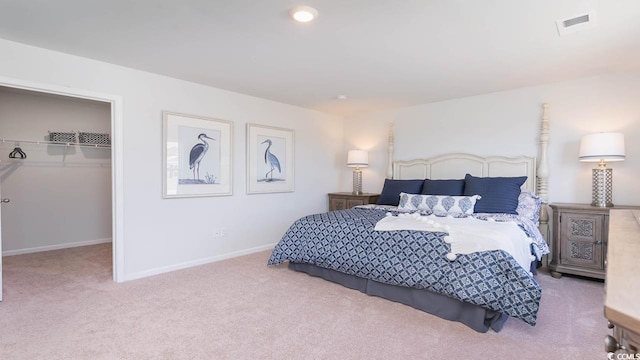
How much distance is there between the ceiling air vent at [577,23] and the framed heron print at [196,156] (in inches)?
136

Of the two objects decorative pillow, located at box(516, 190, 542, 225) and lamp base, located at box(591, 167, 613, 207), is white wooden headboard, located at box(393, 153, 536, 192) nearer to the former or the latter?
decorative pillow, located at box(516, 190, 542, 225)

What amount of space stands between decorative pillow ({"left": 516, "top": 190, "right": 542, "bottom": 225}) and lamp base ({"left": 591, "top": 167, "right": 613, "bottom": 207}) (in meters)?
0.49

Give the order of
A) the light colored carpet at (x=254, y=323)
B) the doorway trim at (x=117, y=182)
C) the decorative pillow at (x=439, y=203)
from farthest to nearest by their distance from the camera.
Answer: the decorative pillow at (x=439, y=203) < the doorway trim at (x=117, y=182) < the light colored carpet at (x=254, y=323)

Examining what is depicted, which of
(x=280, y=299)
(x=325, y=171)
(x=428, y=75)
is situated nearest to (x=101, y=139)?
(x=325, y=171)

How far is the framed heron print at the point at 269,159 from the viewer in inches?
177

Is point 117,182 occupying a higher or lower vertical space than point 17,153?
lower

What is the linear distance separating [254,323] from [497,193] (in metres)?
2.85

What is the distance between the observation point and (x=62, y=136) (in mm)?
4801

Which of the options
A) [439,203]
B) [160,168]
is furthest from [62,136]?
[439,203]

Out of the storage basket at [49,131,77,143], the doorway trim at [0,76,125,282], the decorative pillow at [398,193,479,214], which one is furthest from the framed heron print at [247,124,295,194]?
the storage basket at [49,131,77,143]

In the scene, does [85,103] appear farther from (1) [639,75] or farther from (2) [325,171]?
(1) [639,75]

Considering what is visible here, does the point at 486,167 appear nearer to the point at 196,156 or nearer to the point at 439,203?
the point at 439,203

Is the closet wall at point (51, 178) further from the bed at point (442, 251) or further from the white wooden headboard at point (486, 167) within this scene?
the white wooden headboard at point (486, 167)

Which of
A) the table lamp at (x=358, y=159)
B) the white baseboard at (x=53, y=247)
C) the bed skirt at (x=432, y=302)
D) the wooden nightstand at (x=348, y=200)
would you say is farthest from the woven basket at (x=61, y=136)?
the bed skirt at (x=432, y=302)
